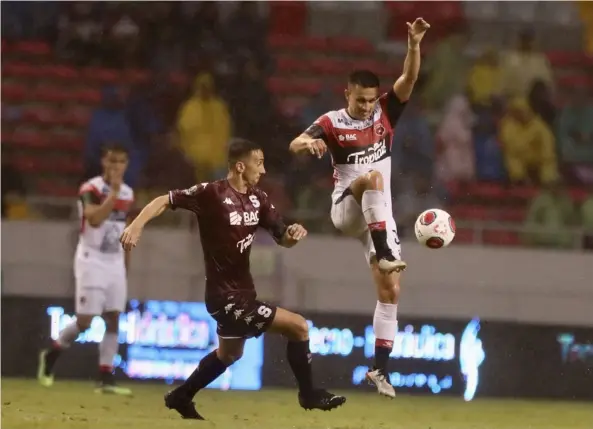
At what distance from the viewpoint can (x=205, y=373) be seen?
8.38m

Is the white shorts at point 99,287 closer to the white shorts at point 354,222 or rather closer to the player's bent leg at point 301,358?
the white shorts at point 354,222

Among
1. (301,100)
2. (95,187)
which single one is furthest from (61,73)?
(95,187)

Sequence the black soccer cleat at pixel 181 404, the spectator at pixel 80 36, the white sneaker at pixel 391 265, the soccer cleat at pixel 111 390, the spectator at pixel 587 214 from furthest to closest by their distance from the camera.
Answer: the spectator at pixel 80 36 → the spectator at pixel 587 214 → the soccer cleat at pixel 111 390 → the black soccer cleat at pixel 181 404 → the white sneaker at pixel 391 265

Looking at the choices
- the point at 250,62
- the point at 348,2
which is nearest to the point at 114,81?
the point at 250,62

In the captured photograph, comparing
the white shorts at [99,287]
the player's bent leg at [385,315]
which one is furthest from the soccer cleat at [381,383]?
the white shorts at [99,287]

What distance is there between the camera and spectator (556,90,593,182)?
48.0 feet

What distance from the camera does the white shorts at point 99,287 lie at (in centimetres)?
1127

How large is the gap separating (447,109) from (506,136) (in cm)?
81

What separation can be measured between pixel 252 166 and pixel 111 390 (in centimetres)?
361

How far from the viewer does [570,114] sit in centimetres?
1492

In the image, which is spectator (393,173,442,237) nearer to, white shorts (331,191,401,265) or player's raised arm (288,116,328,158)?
white shorts (331,191,401,265)

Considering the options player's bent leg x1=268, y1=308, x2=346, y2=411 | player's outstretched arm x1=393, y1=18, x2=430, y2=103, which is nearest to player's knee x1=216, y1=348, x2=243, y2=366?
player's bent leg x1=268, y1=308, x2=346, y2=411

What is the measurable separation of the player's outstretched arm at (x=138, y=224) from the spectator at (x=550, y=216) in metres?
5.96

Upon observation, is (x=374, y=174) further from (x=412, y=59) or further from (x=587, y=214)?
(x=587, y=214)
